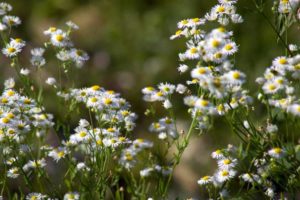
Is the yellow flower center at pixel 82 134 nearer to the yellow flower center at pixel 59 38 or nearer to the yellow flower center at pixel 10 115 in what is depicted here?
the yellow flower center at pixel 10 115

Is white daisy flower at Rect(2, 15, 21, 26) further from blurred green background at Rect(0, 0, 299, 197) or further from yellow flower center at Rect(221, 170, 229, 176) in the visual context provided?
blurred green background at Rect(0, 0, 299, 197)

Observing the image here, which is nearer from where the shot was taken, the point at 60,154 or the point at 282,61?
the point at 282,61

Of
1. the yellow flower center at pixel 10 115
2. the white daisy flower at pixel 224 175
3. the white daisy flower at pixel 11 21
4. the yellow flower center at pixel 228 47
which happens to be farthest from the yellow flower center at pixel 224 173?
the white daisy flower at pixel 11 21

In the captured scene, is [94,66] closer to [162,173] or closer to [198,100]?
[162,173]

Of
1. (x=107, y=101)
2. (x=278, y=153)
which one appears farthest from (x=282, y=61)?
(x=107, y=101)

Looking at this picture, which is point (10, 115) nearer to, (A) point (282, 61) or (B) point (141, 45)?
(A) point (282, 61)

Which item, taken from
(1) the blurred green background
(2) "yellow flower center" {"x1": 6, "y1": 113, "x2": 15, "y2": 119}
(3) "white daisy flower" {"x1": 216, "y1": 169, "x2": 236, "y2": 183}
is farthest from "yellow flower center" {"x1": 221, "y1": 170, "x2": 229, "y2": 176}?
(1) the blurred green background

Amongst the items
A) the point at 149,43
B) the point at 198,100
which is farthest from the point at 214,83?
the point at 149,43

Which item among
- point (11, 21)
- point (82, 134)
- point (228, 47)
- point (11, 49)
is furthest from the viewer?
point (11, 21)
